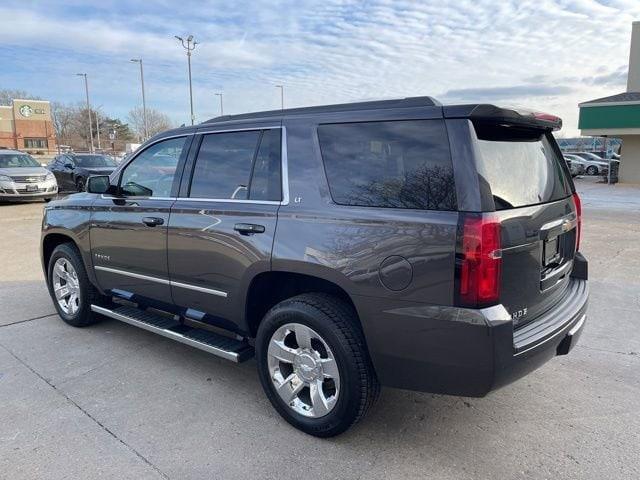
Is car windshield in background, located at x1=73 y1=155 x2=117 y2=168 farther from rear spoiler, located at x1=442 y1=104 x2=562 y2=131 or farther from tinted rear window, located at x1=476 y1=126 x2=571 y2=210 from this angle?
rear spoiler, located at x1=442 y1=104 x2=562 y2=131

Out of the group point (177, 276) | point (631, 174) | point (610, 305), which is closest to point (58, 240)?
point (177, 276)

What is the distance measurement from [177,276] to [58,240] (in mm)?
2135

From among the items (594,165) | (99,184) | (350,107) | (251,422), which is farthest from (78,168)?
(594,165)

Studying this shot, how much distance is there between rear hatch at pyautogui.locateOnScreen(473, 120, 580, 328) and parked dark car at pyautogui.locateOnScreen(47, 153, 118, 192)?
1663 cm

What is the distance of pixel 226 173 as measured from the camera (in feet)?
11.9

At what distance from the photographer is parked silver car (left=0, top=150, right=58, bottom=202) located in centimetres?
1493

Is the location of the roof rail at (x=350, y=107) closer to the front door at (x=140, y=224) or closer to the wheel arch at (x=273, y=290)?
the front door at (x=140, y=224)

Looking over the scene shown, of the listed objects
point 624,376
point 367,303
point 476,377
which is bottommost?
point 624,376

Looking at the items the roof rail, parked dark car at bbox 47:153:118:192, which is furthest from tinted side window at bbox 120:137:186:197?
parked dark car at bbox 47:153:118:192

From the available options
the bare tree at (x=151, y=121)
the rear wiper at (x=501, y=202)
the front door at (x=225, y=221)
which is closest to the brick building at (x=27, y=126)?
the bare tree at (x=151, y=121)

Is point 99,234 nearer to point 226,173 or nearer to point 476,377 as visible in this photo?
point 226,173

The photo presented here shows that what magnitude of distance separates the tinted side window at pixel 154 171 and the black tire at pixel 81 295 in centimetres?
96

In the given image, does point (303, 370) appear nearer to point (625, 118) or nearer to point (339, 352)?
point (339, 352)

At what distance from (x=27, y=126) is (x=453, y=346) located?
275 feet
